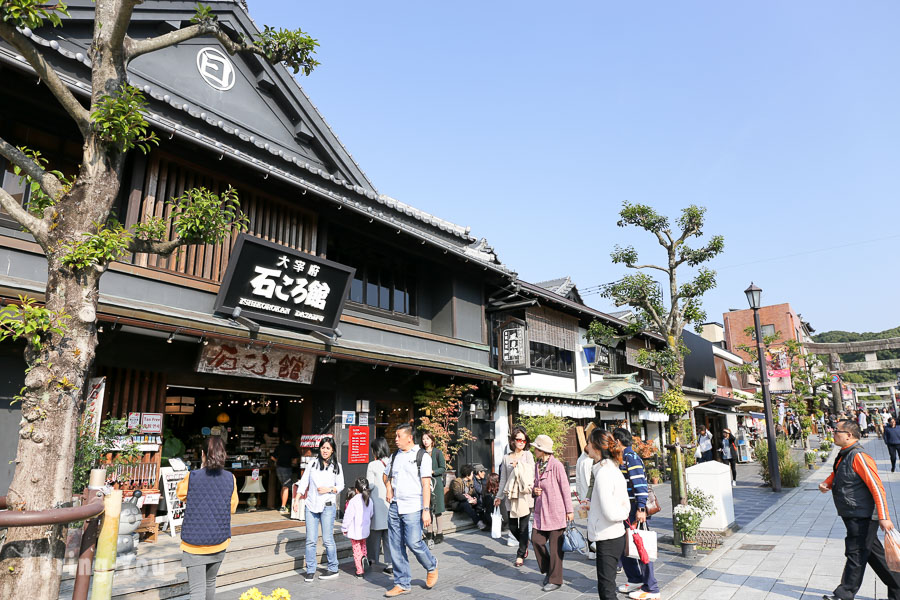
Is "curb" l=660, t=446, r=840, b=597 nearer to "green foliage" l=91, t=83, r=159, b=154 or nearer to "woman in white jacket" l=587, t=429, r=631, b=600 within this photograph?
"woman in white jacket" l=587, t=429, r=631, b=600

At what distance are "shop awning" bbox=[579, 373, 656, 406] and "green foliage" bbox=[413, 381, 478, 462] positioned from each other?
7779mm

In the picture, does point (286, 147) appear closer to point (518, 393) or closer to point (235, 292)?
point (235, 292)

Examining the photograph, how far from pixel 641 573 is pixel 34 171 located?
298 inches

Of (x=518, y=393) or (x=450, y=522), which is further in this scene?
(x=518, y=393)

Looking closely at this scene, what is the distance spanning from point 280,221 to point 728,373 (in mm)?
36569

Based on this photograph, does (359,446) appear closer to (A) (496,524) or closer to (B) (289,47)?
(A) (496,524)

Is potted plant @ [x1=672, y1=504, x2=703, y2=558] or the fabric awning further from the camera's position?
the fabric awning

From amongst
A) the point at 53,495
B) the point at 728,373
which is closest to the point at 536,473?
the point at 53,495

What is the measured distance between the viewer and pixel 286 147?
12852 mm

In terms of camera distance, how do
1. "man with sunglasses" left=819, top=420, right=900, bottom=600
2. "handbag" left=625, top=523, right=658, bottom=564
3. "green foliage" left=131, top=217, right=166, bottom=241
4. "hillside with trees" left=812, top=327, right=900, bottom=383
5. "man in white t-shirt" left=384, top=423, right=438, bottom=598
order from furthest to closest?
"hillside with trees" left=812, top=327, right=900, bottom=383
"man in white t-shirt" left=384, top=423, right=438, bottom=598
"handbag" left=625, top=523, right=658, bottom=564
"man with sunglasses" left=819, top=420, right=900, bottom=600
"green foliage" left=131, top=217, right=166, bottom=241

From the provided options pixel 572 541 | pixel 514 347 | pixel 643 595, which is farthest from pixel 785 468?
pixel 643 595

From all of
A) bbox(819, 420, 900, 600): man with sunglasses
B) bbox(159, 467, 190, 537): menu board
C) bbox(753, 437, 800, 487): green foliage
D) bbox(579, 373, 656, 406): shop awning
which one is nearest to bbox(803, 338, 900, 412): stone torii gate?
bbox(579, 373, 656, 406): shop awning

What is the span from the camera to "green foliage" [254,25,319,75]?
520cm

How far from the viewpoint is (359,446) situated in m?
12.1
